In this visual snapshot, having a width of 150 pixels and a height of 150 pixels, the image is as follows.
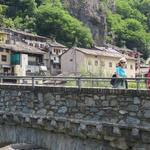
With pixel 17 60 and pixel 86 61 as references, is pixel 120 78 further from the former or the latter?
pixel 86 61

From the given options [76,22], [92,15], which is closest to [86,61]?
[76,22]

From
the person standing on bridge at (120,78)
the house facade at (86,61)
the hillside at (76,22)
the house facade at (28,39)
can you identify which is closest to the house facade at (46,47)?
the house facade at (28,39)

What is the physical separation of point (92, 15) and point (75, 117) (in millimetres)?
99918

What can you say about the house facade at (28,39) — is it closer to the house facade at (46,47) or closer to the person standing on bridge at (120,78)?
the house facade at (46,47)

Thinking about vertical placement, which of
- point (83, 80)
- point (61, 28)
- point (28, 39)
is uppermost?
point (61, 28)

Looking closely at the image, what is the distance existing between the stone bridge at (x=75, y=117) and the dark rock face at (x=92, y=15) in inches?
3620

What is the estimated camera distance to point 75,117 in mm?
13859

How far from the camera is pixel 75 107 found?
13906 millimetres

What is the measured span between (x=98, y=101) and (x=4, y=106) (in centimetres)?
524

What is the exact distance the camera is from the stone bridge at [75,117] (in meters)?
12.1

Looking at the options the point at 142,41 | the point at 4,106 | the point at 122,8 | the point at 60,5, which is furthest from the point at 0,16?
the point at 4,106

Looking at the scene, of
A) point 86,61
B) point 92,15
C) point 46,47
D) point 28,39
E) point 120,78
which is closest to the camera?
point 120,78

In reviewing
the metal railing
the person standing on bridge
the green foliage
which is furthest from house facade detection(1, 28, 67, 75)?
the person standing on bridge

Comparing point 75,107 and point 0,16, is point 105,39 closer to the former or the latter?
point 0,16
